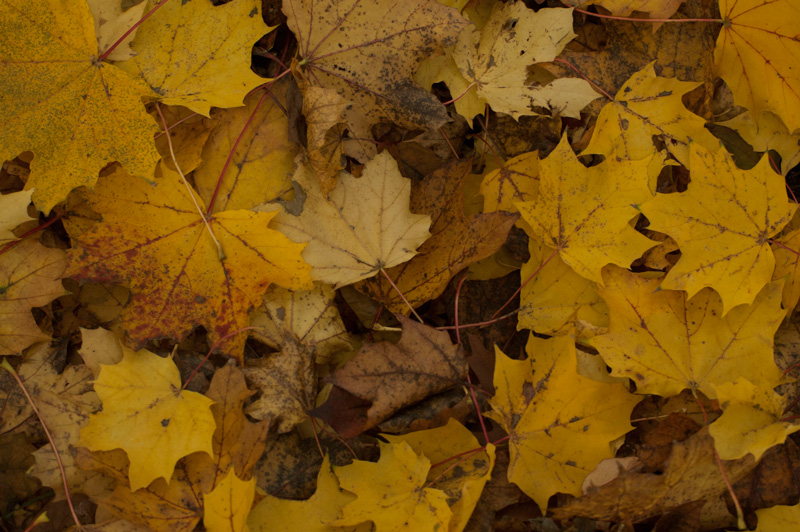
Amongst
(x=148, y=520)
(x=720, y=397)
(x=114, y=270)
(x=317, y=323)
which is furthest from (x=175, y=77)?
(x=720, y=397)

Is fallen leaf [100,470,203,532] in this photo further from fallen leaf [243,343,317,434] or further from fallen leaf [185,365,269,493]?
fallen leaf [243,343,317,434]

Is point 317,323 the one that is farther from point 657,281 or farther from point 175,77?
point 657,281

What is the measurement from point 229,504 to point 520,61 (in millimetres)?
1195

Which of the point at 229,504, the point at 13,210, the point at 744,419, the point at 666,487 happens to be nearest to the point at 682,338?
the point at 744,419

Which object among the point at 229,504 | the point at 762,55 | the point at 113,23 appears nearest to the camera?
the point at 229,504

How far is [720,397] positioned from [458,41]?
1021mm

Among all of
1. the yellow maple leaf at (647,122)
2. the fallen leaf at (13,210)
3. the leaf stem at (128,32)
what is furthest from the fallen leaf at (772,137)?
the fallen leaf at (13,210)

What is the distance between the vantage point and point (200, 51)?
1.31 m

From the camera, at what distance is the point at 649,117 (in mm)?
1416

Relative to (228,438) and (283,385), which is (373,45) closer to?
(283,385)

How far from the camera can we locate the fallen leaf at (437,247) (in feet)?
4.51

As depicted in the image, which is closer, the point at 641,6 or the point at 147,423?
the point at 147,423

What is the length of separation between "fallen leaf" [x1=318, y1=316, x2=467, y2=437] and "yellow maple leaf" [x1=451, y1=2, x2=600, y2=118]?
59 cm

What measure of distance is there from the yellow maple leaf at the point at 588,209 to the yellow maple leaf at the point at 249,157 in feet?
1.93
